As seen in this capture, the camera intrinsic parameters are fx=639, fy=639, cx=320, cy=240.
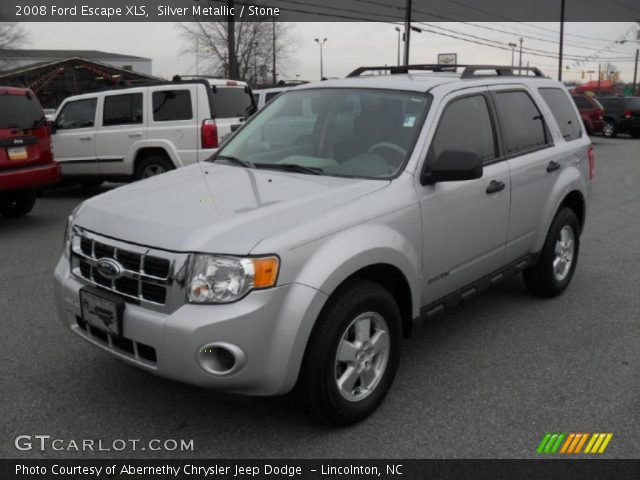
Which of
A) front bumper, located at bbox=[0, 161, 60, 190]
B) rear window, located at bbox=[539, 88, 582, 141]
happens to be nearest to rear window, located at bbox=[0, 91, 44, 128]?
front bumper, located at bbox=[0, 161, 60, 190]

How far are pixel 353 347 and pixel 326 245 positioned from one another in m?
0.56

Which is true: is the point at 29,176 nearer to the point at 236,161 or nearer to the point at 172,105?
the point at 172,105

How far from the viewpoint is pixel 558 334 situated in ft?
15.1

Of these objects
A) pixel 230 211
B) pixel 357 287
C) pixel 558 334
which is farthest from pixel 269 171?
pixel 558 334

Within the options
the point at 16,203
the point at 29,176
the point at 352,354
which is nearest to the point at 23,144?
the point at 29,176

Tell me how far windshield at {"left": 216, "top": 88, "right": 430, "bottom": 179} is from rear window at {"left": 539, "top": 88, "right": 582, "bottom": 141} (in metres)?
1.86

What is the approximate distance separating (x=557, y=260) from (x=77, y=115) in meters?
8.85

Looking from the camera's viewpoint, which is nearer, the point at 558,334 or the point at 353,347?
the point at 353,347

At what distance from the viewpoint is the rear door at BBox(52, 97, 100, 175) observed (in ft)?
36.1

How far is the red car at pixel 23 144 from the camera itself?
26.5ft

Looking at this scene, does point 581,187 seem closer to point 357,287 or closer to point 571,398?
point 571,398

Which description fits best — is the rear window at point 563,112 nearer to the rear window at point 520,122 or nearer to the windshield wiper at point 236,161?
the rear window at point 520,122

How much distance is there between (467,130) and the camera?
418 centimetres

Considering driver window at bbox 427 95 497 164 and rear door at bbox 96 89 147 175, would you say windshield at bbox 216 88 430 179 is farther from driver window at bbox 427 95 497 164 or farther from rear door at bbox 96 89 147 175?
rear door at bbox 96 89 147 175
